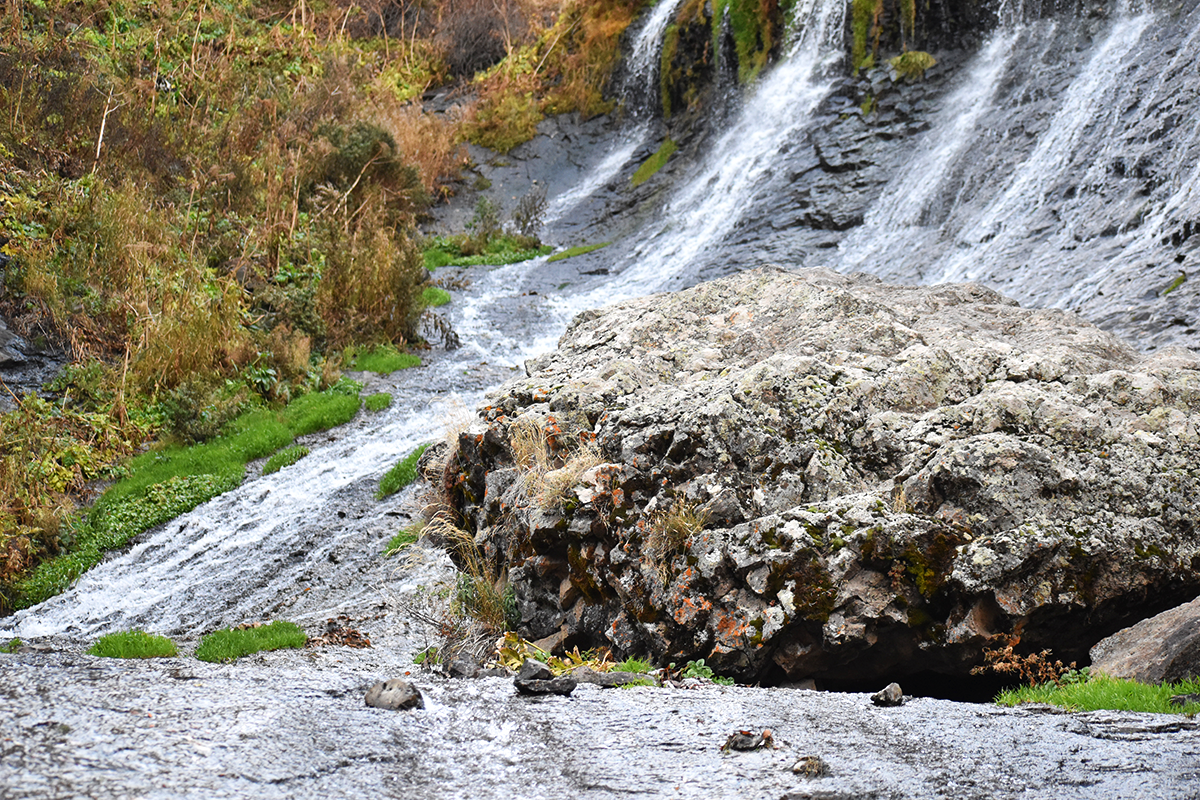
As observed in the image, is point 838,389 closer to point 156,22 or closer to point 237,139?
point 237,139

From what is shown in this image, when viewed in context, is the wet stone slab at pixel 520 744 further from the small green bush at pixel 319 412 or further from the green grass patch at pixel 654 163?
the green grass patch at pixel 654 163

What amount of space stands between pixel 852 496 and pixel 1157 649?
1.55 meters

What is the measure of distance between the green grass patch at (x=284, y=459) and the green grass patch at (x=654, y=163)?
12524 mm

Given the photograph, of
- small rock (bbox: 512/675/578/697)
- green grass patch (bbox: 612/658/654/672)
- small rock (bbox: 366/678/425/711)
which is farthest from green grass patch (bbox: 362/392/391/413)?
small rock (bbox: 366/678/425/711)

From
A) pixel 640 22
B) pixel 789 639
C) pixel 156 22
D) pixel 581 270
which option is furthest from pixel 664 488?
pixel 640 22

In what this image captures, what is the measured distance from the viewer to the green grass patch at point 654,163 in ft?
69.9

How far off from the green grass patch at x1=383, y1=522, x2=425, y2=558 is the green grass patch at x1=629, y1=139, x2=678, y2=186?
46.9 ft

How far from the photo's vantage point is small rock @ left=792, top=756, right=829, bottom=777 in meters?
3.19

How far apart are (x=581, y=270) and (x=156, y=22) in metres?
11.1

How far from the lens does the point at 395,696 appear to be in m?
3.88

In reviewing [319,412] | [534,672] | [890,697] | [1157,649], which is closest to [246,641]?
[534,672]

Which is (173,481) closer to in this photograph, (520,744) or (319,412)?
(319,412)

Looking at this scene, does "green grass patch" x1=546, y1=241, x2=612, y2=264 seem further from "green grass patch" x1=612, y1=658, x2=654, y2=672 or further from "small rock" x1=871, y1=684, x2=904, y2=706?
"small rock" x1=871, y1=684, x2=904, y2=706

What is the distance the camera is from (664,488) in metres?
5.40
